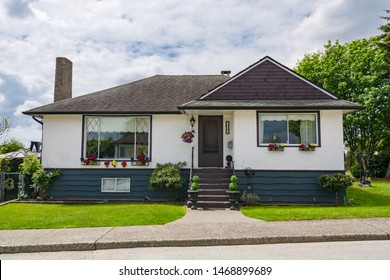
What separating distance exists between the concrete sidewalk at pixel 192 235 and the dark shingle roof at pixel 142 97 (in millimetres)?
6680

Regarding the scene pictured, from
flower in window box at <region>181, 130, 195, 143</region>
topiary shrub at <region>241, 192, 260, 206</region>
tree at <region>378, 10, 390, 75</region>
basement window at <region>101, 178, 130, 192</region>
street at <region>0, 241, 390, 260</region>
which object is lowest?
street at <region>0, 241, 390, 260</region>

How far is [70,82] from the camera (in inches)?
634

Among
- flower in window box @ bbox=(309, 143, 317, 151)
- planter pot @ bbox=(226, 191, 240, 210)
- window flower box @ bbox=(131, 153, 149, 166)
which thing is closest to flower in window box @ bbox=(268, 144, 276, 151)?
flower in window box @ bbox=(309, 143, 317, 151)

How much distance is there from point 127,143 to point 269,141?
601cm

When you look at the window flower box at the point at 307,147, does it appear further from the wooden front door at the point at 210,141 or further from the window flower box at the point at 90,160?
the window flower box at the point at 90,160

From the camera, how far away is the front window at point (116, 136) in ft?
43.7

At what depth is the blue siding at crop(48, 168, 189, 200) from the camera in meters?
12.9

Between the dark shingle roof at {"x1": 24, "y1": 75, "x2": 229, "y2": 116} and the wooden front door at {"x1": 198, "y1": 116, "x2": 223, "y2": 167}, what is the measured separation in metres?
1.46

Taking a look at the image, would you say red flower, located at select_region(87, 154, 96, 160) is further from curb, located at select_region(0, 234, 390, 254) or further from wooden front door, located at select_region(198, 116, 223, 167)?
curb, located at select_region(0, 234, 390, 254)

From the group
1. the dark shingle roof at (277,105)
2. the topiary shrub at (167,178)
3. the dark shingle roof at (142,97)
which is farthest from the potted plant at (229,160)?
the dark shingle roof at (142,97)
